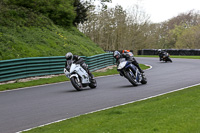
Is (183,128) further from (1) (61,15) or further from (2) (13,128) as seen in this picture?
(1) (61,15)

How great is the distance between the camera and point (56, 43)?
26047 mm

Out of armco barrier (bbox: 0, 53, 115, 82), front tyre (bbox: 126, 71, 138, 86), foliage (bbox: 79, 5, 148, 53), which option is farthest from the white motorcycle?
foliage (bbox: 79, 5, 148, 53)

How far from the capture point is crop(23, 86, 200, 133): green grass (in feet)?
18.1

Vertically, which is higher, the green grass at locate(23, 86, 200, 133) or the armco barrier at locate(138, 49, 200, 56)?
the green grass at locate(23, 86, 200, 133)

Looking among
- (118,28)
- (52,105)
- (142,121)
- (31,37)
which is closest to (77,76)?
(52,105)

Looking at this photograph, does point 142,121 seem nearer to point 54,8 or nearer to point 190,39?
point 54,8

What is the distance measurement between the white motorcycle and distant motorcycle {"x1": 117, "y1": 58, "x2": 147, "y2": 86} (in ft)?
4.15

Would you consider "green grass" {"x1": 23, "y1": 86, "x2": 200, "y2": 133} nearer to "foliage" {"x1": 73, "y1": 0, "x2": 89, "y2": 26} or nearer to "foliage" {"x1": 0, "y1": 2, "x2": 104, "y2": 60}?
"foliage" {"x1": 0, "y1": 2, "x2": 104, "y2": 60}

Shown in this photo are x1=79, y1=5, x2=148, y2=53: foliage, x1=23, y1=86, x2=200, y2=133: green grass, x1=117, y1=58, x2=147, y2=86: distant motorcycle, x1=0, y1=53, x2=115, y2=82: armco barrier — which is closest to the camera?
x1=23, y1=86, x2=200, y2=133: green grass

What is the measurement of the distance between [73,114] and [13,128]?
1617 mm

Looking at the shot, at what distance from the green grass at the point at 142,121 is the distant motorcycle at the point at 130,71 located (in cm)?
496

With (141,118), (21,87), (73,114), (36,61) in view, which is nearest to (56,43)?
(36,61)

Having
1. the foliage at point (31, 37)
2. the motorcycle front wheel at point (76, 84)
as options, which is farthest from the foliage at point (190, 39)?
the motorcycle front wheel at point (76, 84)

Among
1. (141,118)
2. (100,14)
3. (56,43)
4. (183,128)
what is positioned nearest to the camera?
(183,128)
